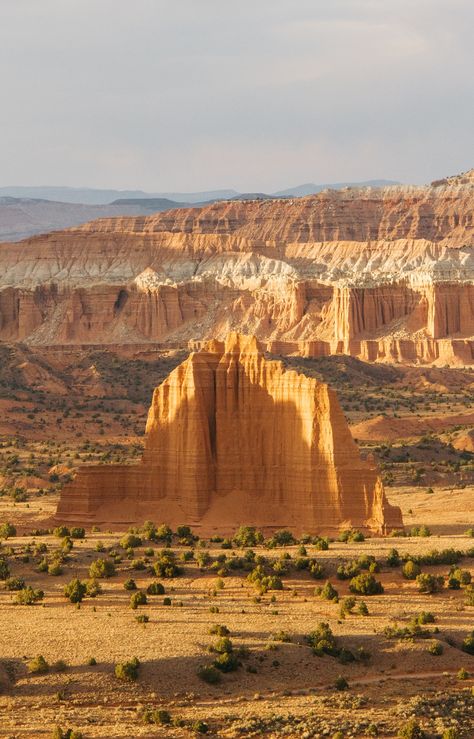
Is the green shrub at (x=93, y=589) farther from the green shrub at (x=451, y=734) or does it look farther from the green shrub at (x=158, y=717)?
the green shrub at (x=451, y=734)

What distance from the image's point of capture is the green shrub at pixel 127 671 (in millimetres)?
36906

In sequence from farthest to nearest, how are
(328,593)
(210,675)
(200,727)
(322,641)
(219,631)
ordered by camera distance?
(328,593) < (219,631) < (322,641) < (210,675) < (200,727)

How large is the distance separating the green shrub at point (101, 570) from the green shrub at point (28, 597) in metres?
2.42

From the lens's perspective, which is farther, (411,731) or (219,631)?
(219,631)

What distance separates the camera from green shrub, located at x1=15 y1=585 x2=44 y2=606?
1711 inches

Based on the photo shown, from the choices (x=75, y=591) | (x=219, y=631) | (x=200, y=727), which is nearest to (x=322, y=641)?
(x=219, y=631)

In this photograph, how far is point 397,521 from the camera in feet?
173

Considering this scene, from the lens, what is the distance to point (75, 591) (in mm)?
43594

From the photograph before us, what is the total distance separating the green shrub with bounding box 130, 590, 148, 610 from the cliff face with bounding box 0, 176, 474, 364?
10649 cm

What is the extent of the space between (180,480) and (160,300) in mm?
122277

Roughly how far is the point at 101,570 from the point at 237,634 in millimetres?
7063

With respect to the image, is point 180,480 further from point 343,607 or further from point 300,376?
point 343,607

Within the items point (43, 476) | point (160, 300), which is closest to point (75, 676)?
point (43, 476)

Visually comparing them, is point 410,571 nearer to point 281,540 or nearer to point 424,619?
point 424,619
